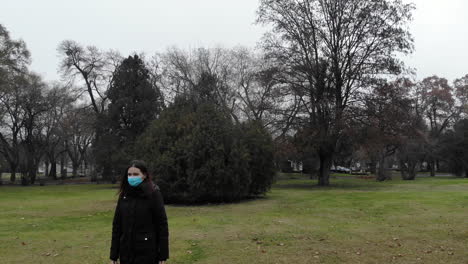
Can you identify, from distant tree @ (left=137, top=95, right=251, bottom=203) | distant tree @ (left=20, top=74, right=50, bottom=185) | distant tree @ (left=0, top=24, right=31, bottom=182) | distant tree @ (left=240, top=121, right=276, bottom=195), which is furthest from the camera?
distant tree @ (left=20, top=74, right=50, bottom=185)

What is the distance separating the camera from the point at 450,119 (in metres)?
60.7

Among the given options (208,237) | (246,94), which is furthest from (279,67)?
(208,237)

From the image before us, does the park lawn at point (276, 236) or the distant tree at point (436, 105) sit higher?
the distant tree at point (436, 105)

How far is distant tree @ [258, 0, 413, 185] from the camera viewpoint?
32.1 meters

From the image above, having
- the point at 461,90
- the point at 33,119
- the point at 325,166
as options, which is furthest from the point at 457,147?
the point at 33,119

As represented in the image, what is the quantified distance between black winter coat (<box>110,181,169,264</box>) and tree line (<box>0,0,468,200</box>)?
14.2 meters

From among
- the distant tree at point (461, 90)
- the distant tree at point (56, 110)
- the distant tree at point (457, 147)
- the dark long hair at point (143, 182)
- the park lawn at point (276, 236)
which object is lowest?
the park lawn at point (276, 236)

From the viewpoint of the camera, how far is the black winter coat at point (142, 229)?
4.72m

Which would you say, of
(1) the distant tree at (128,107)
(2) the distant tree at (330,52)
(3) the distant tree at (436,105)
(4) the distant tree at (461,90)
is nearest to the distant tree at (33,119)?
(1) the distant tree at (128,107)

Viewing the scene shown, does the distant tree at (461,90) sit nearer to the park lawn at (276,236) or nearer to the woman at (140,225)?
the park lawn at (276,236)

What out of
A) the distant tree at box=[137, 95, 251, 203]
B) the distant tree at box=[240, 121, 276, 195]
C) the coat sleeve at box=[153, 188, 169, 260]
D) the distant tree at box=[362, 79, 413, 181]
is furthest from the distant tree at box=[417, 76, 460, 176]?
the coat sleeve at box=[153, 188, 169, 260]

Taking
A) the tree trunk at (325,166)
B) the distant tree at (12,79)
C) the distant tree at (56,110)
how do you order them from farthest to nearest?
the distant tree at (56,110) < the distant tree at (12,79) < the tree trunk at (325,166)

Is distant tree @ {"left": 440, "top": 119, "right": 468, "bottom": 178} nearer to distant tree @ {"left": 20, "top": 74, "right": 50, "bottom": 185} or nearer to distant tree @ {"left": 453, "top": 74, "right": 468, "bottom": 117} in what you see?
distant tree @ {"left": 453, "top": 74, "right": 468, "bottom": 117}

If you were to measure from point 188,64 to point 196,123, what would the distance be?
2611 centimetres
